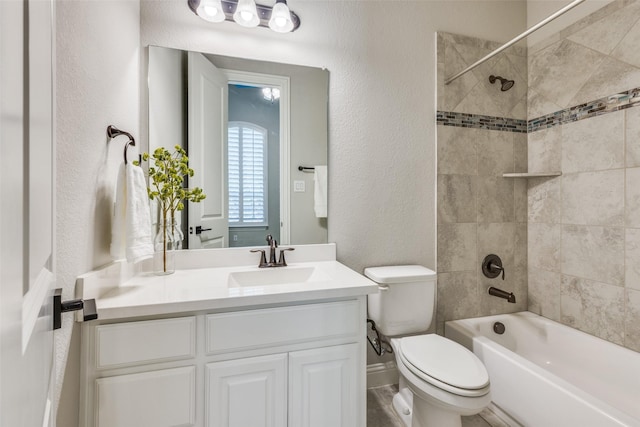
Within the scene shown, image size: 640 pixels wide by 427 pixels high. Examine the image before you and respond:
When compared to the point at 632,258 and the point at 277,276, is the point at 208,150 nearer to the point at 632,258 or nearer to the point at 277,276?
the point at 277,276

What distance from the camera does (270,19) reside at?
1593 mm

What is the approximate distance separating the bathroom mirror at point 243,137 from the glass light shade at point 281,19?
7.1 inches

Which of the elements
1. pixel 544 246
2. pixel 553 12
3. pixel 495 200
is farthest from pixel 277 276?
pixel 553 12

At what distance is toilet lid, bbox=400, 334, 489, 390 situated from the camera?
1.19m

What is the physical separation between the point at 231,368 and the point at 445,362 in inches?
36.2

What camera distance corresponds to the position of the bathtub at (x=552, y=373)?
3.91 ft

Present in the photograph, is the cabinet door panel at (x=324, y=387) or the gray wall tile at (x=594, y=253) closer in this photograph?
the cabinet door panel at (x=324, y=387)

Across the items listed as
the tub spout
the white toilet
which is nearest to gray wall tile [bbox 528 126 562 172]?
the tub spout

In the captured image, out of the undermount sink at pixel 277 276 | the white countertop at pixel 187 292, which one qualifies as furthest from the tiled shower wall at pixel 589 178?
the undermount sink at pixel 277 276

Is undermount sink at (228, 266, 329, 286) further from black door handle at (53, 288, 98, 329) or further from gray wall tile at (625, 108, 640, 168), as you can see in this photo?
gray wall tile at (625, 108, 640, 168)

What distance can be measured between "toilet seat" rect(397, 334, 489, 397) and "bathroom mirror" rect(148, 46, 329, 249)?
74 cm

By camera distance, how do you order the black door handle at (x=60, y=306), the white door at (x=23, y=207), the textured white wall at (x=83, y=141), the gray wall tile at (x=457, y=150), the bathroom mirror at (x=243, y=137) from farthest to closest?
the gray wall tile at (x=457, y=150) < the bathroom mirror at (x=243, y=137) < the textured white wall at (x=83, y=141) < the black door handle at (x=60, y=306) < the white door at (x=23, y=207)

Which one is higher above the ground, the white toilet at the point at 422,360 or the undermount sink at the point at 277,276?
the undermount sink at the point at 277,276

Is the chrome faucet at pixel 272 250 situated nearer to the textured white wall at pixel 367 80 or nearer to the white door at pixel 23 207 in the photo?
the textured white wall at pixel 367 80
